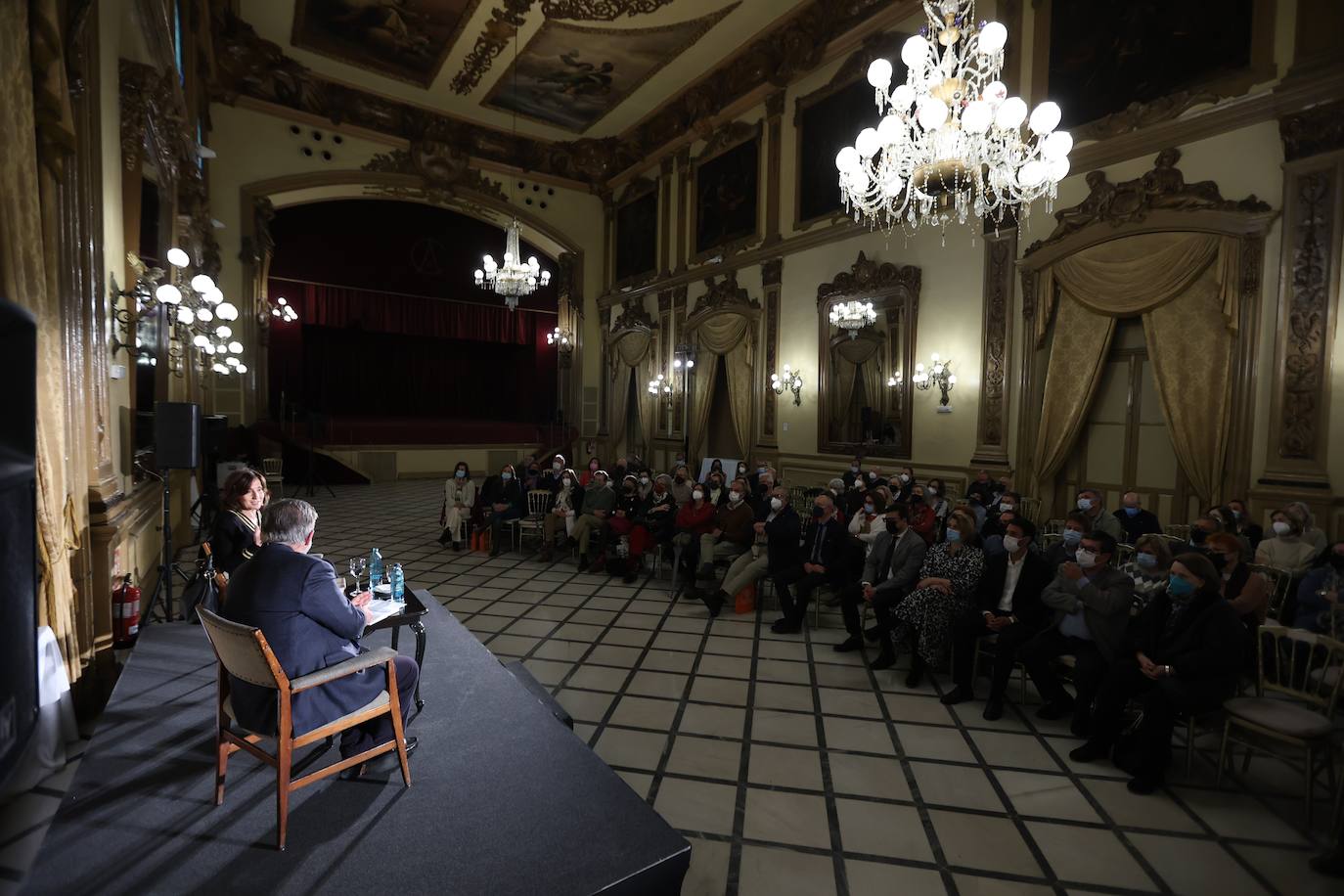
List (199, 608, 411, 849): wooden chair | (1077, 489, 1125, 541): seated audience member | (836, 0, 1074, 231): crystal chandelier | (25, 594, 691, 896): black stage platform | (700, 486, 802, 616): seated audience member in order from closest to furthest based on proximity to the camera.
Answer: (25, 594, 691, 896): black stage platform < (199, 608, 411, 849): wooden chair < (836, 0, 1074, 231): crystal chandelier < (700, 486, 802, 616): seated audience member < (1077, 489, 1125, 541): seated audience member

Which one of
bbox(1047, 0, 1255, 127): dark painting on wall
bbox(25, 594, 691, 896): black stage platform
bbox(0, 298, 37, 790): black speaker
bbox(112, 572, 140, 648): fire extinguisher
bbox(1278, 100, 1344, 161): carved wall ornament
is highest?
bbox(1047, 0, 1255, 127): dark painting on wall

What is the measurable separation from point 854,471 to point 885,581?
471 centimetres

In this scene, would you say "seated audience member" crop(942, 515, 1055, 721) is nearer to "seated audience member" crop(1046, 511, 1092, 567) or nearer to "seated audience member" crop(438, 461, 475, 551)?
"seated audience member" crop(1046, 511, 1092, 567)

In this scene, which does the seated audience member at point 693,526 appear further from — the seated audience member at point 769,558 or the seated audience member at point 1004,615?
the seated audience member at point 1004,615

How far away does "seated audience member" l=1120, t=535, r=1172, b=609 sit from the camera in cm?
392

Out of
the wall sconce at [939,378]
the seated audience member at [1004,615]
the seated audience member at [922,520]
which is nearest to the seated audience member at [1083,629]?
the seated audience member at [1004,615]

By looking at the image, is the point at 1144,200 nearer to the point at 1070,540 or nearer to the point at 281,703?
the point at 1070,540

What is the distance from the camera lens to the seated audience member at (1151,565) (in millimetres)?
3924

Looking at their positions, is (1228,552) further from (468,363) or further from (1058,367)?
(468,363)

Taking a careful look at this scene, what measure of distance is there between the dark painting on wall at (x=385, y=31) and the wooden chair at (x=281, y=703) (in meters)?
12.0

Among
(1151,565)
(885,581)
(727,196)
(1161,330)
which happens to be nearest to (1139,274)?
(1161,330)

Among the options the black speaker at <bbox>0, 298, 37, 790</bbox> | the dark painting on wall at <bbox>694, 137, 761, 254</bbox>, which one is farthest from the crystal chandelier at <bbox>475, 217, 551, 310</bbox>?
the black speaker at <bbox>0, 298, 37, 790</bbox>

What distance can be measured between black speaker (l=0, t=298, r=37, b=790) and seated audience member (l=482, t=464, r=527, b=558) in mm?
7122

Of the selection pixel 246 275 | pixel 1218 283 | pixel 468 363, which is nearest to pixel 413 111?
pixel 246 275
